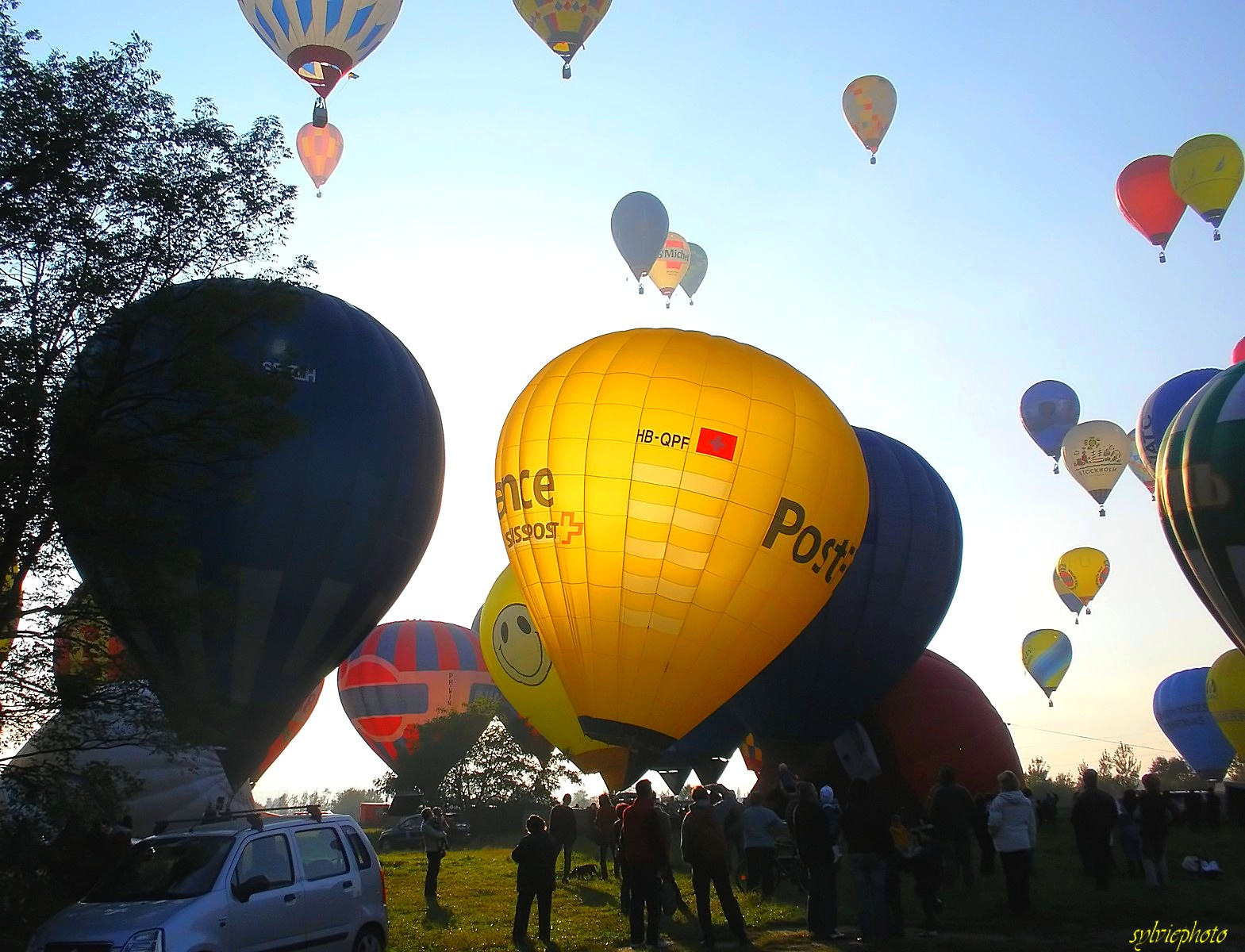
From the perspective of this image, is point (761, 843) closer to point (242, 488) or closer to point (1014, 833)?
point (1014, 833)

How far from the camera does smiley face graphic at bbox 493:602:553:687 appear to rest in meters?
28.9

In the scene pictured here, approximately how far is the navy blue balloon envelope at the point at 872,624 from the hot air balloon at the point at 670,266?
16.2 metres

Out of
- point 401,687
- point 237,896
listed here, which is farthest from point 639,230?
A: point 237,896

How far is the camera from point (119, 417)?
12.9m

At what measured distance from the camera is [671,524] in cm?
1750

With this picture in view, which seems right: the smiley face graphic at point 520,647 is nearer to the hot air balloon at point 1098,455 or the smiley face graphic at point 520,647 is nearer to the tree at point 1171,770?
the hot air balloon at point 1098,455

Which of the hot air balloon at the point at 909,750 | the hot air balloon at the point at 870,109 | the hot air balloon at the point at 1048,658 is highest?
the hot air balloon at the point at 870,109

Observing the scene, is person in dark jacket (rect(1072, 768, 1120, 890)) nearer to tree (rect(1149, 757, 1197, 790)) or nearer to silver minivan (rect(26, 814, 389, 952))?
silver minivan (rect(26, 814, 389, 952))

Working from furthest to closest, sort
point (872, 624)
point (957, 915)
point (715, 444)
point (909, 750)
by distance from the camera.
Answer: point (909, 750) < point (872, 624) < point (715, 444) < point (957, 915)

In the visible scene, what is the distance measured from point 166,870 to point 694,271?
113 feet

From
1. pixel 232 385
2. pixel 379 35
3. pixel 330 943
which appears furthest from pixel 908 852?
pixel 379 35

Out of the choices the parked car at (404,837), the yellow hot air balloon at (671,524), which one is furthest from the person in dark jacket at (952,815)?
the parked car at (404,837)

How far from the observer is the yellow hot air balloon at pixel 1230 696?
38.8 metres

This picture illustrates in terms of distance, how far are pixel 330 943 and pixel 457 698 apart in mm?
37103
